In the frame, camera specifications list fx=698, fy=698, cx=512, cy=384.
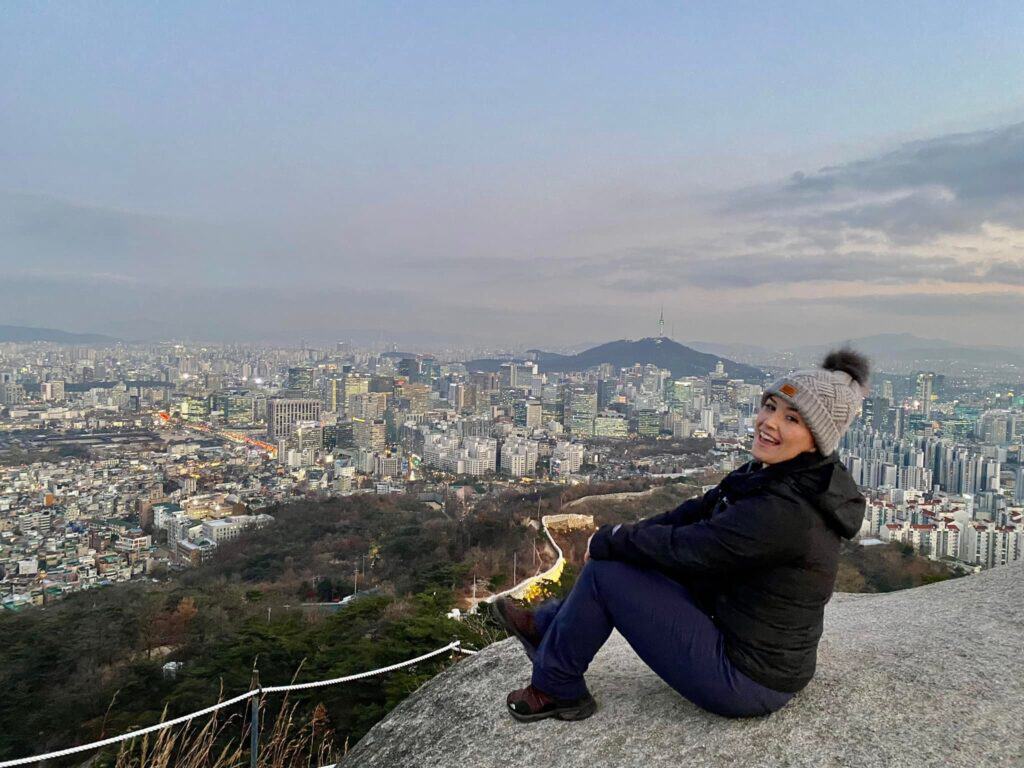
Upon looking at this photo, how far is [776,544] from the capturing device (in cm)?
161

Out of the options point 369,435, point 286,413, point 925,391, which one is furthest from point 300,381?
point 925,391

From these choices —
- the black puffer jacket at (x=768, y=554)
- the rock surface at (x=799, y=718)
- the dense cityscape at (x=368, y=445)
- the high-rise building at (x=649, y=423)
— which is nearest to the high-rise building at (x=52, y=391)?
the dense cityscape at (x=368, y=445)

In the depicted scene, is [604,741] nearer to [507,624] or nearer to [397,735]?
[507,624]

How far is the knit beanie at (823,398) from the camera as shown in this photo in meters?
1.70

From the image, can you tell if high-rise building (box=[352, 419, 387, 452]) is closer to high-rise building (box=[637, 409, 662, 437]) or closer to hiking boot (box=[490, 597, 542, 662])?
high-rise building (box=[637, 409, 662, 437])

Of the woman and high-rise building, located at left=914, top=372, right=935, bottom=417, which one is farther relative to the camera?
high-rise building, located at left=914, top=372, right=935, bottom=417

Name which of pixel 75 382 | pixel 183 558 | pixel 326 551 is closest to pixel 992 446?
pixel 326 551

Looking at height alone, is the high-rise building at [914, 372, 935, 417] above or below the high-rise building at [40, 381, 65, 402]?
above

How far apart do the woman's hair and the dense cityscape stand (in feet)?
0.66

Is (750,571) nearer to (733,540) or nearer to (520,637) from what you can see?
(733,540)

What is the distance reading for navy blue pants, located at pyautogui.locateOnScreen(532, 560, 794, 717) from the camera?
1.73 metres

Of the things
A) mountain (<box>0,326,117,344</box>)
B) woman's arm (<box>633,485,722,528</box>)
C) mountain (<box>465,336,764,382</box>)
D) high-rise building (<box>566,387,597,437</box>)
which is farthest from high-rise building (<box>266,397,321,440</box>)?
mountain (<box>0,326,117,344</box>)

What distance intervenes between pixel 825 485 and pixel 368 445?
177 feet

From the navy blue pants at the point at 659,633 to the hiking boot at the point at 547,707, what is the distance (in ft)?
0.72
